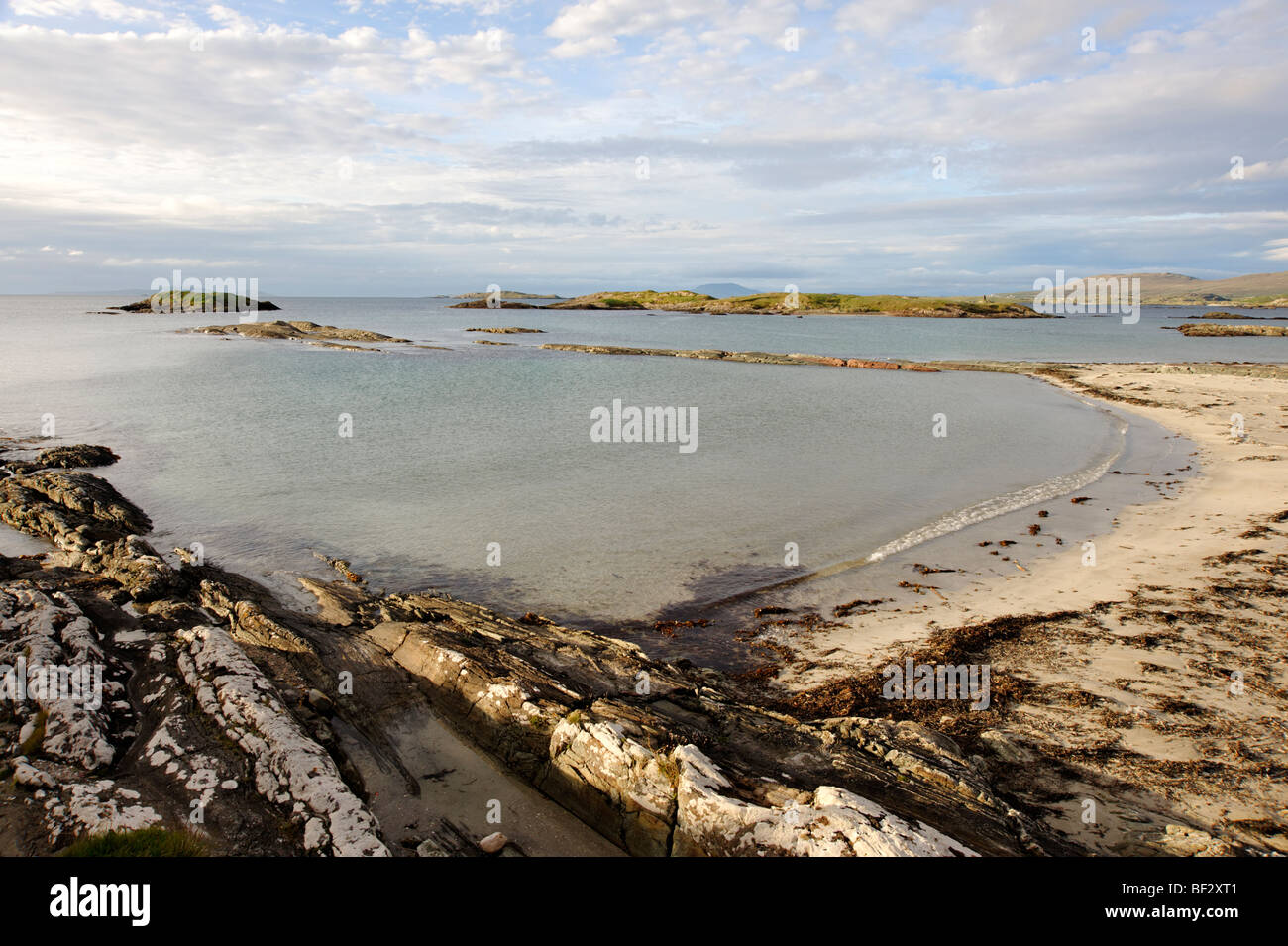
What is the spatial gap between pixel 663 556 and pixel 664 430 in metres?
16.4

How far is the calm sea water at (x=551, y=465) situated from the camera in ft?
52.8

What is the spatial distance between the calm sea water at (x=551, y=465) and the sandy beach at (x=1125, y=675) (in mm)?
3541

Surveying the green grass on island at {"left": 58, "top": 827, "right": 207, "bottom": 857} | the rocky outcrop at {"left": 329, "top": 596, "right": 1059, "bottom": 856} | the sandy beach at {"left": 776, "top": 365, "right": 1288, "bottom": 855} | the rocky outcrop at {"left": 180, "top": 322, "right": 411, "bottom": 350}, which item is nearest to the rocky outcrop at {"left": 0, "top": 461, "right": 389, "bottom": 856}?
the green grass on island at {"left": 58, "top": 827, "right": 207, "bottom": 857}

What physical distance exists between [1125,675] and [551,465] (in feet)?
62.0

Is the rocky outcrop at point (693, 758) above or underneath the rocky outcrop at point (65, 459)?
underneath

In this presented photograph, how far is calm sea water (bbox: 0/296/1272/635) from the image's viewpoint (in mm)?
16094

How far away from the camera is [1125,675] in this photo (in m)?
10.2

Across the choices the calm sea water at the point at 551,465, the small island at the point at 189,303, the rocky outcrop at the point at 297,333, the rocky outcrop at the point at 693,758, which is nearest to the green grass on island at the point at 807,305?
the small island at the point at 189,303

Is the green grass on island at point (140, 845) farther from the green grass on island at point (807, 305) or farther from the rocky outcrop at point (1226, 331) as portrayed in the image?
the green grass on island at point (807, 305)

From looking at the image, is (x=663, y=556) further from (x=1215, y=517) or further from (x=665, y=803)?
(x=1215, y=517)

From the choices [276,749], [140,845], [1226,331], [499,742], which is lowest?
[499,742]

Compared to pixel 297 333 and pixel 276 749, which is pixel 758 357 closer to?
pixel 297 333

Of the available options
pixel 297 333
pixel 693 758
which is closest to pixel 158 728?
pixel 693 758

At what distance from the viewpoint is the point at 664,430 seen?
32094 millimetres
